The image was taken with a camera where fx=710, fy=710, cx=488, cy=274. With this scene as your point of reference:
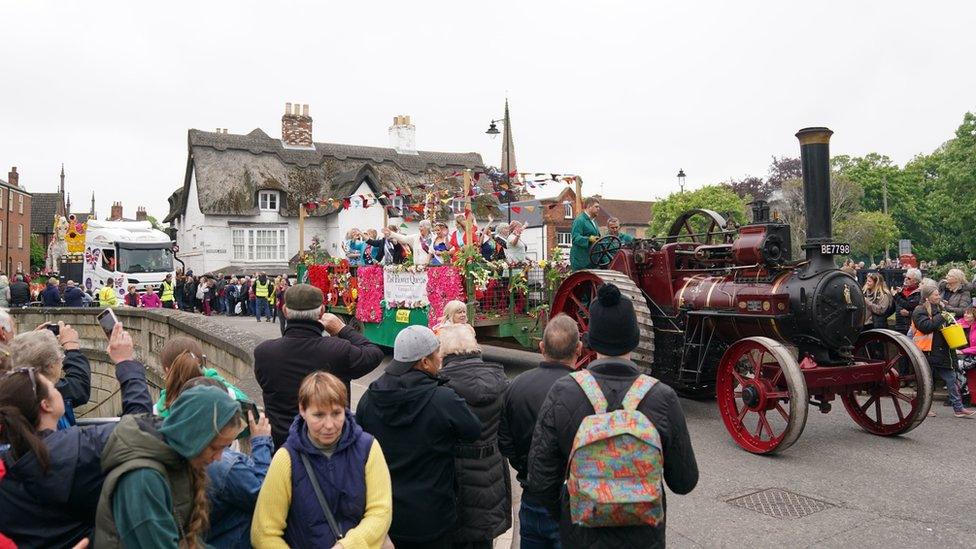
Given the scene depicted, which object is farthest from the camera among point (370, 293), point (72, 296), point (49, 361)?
point (72, 296)

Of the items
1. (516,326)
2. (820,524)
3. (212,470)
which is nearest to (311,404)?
(212,470)

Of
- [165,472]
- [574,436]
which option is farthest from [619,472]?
[165,472]

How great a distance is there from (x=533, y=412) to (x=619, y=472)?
84 centimetres

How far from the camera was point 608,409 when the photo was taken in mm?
2766

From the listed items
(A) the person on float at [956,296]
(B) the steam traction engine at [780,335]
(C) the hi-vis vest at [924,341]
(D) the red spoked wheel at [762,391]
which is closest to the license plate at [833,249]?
(B) the steam traction engine at [780,335]

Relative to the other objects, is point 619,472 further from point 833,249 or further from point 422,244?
point 422,244

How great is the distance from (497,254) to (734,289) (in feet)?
14.8

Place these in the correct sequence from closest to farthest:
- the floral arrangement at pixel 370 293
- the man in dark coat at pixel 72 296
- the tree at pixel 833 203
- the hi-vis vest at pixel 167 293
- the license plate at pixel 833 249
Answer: the license plate at pixel 833 249, the floral arrangement at pixel 370 293, the man in dark coat at pixel 72 296, the hi-vis vest at pixel 167 293, the tree at pixel 833 203

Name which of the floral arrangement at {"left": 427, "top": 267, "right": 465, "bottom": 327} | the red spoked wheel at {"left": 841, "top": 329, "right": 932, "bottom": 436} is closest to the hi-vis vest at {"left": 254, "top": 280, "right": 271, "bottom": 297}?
the floral arrangement at {"left": 427, "top": 267, "right": 465, "bottom": 327}

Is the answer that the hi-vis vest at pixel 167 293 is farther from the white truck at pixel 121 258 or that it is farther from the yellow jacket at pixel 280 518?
the yellow jacket at pixel 280 518

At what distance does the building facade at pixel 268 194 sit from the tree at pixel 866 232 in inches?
934

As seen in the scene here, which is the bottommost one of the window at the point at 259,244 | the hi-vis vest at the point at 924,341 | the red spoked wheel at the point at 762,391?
the red spoked wheel at the point at 762,391

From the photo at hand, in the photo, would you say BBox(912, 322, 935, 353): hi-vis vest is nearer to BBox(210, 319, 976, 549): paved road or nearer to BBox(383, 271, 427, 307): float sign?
BBox(210, 319, 976, 549): paved road

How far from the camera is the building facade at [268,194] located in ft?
106
